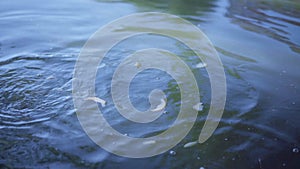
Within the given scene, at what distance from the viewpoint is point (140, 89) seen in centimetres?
411

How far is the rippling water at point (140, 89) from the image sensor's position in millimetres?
3076

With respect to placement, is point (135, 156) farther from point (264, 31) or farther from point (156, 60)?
point (264, 31)

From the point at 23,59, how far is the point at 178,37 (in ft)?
8.25

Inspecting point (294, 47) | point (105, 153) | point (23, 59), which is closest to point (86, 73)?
point (23, 59)

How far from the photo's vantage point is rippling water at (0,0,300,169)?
3076mm

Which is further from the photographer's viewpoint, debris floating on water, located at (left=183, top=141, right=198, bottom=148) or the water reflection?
the water reflection

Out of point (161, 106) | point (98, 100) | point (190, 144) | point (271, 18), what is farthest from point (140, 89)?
point (271, 18)

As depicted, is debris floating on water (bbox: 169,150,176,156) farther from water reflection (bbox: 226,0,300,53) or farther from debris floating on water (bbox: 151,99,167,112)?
water reflection (bbox: 226,0,300,53)

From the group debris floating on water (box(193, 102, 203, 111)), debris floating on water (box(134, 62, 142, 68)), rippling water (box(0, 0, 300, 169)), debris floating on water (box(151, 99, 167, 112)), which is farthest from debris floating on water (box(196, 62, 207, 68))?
debris floating on water (box(151, 99, 167, 112))

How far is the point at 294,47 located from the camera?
5.71 meters

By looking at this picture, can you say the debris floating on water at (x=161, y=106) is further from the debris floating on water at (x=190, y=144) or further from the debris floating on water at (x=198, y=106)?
the debris floating on water at (x=190, y=144)

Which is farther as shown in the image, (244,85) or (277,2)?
(277,2)

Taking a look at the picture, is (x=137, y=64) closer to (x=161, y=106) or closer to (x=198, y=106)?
(x=161, y=106)

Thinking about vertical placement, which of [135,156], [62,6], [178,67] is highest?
[62,6]
